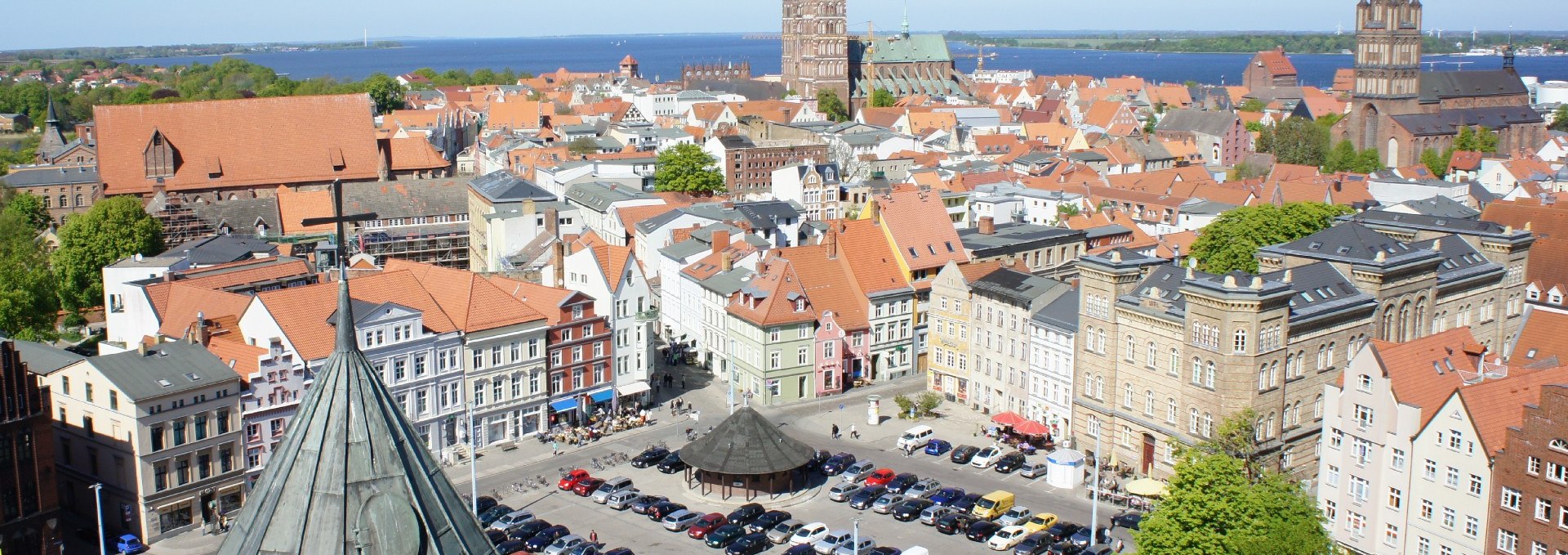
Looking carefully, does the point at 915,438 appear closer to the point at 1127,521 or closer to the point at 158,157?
the point at 1127,521

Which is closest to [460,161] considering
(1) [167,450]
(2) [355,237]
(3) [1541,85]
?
(2) [355,237]

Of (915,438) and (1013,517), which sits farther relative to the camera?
(915,438)

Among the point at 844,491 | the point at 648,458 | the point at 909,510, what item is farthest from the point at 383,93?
the point at 909,510

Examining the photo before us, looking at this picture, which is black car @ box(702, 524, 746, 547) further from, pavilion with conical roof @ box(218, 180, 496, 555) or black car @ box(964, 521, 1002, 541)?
pavilion with conical roof @ box(218, 180, 496, 555)

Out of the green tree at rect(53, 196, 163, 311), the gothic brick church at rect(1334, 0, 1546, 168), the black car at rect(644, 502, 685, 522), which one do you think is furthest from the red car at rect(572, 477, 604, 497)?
the gothic brick church at rect(1334, 0, 1546, 168)

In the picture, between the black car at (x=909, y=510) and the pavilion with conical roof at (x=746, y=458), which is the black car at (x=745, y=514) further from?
the black car at (x=909, y=510)

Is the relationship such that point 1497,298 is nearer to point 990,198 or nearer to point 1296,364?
point 1296,364
